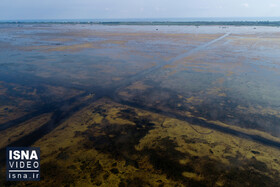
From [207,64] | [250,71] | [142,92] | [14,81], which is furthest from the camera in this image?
[207,64]

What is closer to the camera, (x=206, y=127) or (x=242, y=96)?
(x=206, y=127)

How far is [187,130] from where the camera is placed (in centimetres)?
633

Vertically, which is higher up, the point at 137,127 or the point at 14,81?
the point at 14,81

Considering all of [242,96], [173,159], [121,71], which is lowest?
[173,159]

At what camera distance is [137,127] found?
6.50 meters

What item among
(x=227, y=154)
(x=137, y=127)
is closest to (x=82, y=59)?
(x=137, y=127)

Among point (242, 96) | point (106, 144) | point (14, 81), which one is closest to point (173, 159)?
point (106, 144)

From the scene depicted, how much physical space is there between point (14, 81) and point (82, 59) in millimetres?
7004

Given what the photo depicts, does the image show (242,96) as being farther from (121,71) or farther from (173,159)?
(121,71)

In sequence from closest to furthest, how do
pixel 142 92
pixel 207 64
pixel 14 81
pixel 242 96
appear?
pixel 242 96 → pixel 142 92 → pixel 14 81 → pixel 207 64

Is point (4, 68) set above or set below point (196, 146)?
above

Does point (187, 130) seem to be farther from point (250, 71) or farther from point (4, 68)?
point (4, 68)

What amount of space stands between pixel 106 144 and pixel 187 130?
2.82 m

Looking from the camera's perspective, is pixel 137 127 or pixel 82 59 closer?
pixel 137 127
